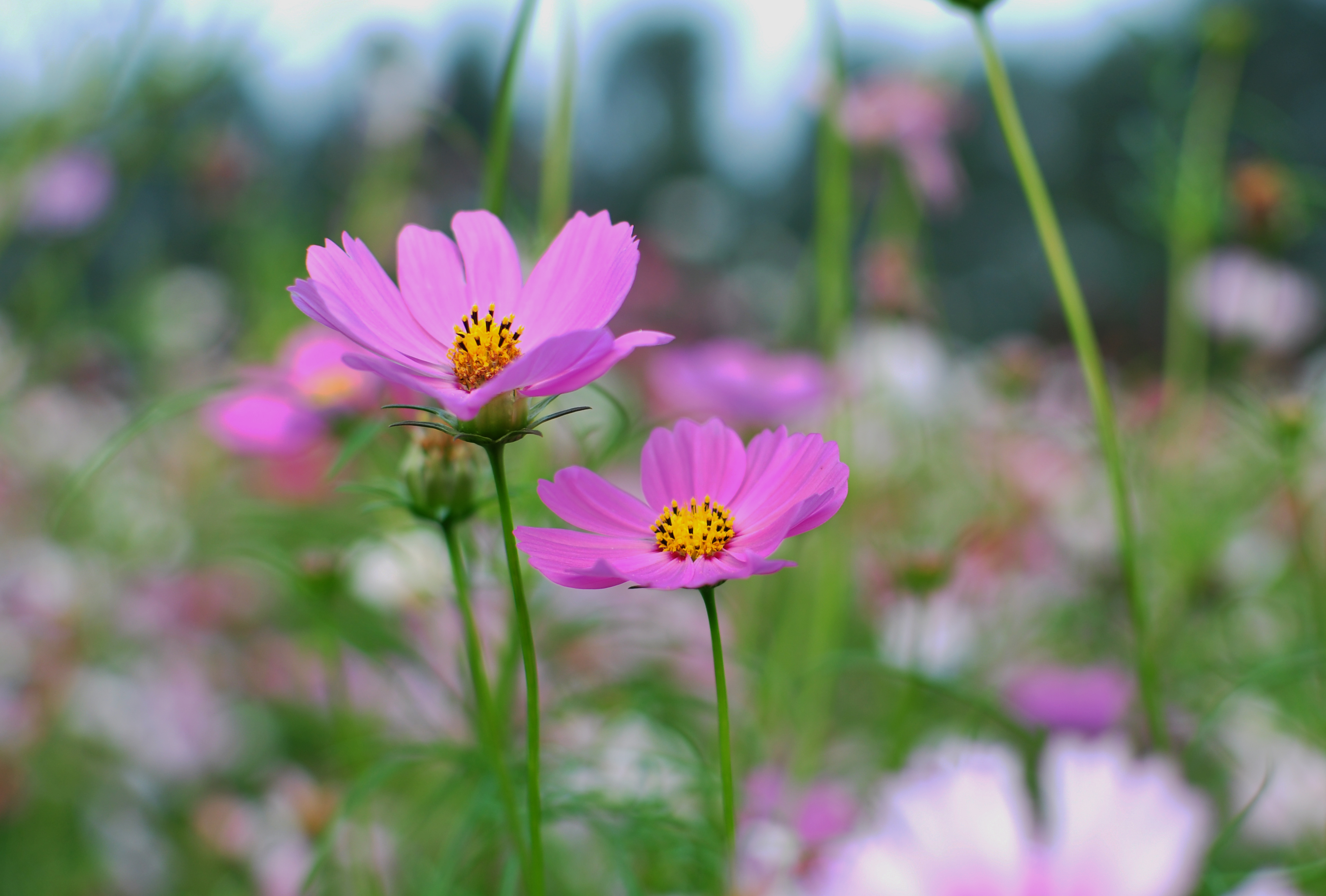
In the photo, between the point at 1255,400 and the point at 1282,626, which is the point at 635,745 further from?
the point at 1282,626

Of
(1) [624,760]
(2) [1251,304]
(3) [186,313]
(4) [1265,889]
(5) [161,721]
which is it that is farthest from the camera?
(3) [186,313]

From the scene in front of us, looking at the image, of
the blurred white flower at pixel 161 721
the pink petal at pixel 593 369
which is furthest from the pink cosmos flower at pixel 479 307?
the blurred white flower at pixel 161 721

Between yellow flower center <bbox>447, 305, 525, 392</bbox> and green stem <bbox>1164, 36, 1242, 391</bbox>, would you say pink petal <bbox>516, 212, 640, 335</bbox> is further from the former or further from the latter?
green stem <bbox>1164, 36, 1242, 391</bbox>

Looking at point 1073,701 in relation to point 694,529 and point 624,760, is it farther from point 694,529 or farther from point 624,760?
point 694,529

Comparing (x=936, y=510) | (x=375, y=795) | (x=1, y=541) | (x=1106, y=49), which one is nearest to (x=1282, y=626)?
(x=936, y=510)

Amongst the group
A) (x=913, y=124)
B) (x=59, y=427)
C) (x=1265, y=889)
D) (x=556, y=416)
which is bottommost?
(x=1265, y=889)

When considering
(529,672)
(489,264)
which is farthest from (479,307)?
(529,672)

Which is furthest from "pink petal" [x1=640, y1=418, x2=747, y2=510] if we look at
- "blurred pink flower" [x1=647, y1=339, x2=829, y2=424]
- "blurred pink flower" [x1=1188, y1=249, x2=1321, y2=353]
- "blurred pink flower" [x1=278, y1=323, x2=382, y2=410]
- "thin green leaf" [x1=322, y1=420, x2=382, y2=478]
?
"blurred pink flower" [x1=1188, y1=249, x2=1321, y2=353]

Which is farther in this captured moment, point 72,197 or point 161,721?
point 72,197
